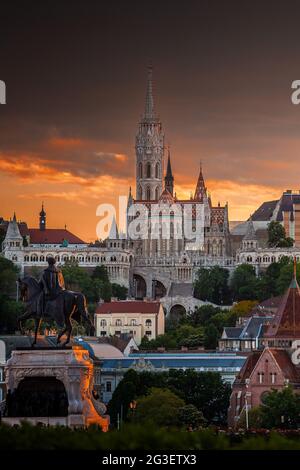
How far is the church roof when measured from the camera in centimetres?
12288

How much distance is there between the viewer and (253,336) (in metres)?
143

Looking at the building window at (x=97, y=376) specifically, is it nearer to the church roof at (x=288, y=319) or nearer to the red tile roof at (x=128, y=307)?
the church roof at (x=288, y=319)

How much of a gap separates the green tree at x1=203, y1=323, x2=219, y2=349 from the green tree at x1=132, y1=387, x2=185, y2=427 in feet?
175

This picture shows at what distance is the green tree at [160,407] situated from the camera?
91.8 meters

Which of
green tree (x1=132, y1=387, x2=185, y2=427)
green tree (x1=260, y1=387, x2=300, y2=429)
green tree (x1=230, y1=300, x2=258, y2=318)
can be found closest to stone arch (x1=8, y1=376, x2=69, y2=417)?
green tree (x1=132, y1=387, x2=185, y2=427)

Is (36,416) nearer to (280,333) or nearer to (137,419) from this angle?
(137,419)

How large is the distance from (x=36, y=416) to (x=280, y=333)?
61506mm

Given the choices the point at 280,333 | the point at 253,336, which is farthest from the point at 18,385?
the point at 253,336

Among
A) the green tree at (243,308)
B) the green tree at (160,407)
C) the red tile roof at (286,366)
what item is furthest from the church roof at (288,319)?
the green tree at (243,308)

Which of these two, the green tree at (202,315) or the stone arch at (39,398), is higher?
the green tree at (202,315)

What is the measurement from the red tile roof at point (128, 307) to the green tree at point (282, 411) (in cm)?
7922

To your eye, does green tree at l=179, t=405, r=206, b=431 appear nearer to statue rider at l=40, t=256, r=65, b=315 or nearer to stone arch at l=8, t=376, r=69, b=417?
statue rider at l=40, t=256, r=65, b=315

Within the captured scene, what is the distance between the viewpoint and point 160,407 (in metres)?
95.5

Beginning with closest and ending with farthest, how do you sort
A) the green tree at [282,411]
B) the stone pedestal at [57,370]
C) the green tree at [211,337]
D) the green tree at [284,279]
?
the stone pedestal at [57,370] → the green tree at [282,411] → the green tree at [211,337] → the green tree at [284,279]
